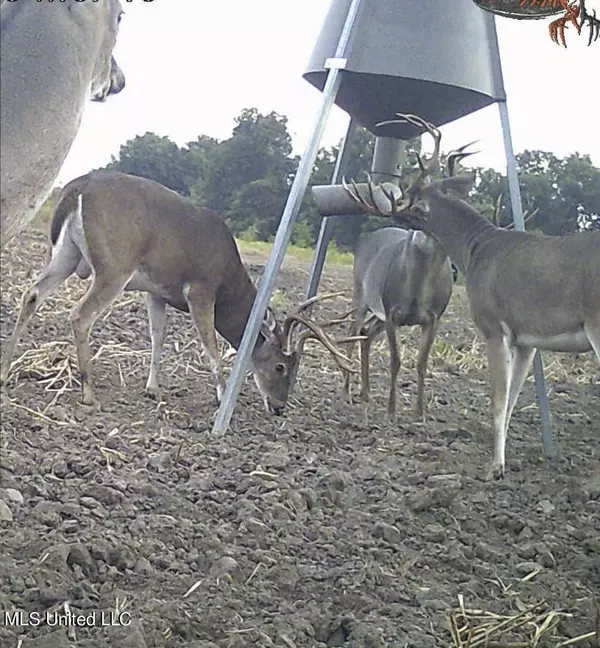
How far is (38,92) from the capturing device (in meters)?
1.69

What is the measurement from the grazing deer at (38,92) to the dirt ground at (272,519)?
962 millimetres

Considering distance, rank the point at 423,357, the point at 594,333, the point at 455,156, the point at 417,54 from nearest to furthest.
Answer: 1. the point at 594,333
2. the point at 417,54
3. the point at 455,156
4. the point at 423,357

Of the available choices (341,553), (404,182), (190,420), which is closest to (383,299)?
(404,182)

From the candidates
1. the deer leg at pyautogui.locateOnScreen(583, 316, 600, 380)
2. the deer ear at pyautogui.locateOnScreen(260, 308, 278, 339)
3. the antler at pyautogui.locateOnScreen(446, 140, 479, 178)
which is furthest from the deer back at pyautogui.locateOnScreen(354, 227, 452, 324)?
the deer leg at pyautogui.locateOnScreen(583, 316, 600, 380)

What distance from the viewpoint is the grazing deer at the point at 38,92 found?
1.64 m

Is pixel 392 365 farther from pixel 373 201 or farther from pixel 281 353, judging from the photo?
pixel 373 201

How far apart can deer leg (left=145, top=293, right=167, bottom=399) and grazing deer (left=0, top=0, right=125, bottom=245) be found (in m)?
3.17

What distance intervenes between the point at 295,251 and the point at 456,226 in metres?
2.25

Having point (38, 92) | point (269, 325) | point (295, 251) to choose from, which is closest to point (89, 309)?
point (269, 325)

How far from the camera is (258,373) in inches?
204

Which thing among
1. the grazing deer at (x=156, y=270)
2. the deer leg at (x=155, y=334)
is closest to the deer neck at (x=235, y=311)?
the grazing deer at (x=156, y=270)

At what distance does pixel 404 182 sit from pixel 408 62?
29.3 inches

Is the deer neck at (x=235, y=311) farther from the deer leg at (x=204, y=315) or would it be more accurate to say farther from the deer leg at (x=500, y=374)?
the deer leg at (x=500, y=374)

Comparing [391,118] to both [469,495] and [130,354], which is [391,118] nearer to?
[130,354]
